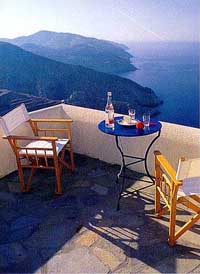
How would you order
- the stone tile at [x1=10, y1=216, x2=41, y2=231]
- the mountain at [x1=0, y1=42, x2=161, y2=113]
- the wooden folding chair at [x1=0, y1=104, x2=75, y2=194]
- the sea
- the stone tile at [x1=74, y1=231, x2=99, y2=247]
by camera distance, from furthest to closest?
the mountain at [x1=0, y1=42, x2=161, y2=113], the sea, the wooden folding chair at [x1=0, y1=104, x2=75, y2=194], the stone tile at [x1=10, y1=216, x2=41, y2=231], the stone tile at [x1=74, y1=231, x2=99, y2=247]

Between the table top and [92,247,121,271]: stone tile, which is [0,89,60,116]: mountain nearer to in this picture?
the table top

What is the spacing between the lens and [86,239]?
2129mm

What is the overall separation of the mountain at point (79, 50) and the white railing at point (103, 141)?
3.18ft

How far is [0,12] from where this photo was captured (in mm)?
4309

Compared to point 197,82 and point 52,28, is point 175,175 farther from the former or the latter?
point 52,28

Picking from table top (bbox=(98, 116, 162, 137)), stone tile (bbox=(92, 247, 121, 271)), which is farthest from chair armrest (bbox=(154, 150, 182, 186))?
stone tile (bbox=(92, 247, 121, 271))

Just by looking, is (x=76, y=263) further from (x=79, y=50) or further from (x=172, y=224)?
(x=79, y=50)

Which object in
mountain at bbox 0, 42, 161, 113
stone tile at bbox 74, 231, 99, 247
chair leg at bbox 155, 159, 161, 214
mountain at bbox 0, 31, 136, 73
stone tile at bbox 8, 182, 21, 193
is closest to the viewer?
stone tile at bbox 74, 231, 99, 247

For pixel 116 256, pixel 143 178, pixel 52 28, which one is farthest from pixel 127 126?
pixel 52 28

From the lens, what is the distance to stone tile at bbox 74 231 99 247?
2.09 m

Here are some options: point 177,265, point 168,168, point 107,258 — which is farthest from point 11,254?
point 168,168

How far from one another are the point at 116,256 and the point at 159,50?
2519 millimetres

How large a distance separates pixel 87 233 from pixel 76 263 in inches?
12.4

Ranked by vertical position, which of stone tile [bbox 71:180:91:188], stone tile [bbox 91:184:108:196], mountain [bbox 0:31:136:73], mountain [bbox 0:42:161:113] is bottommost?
stone tile [bbox 91:184:108:196]
